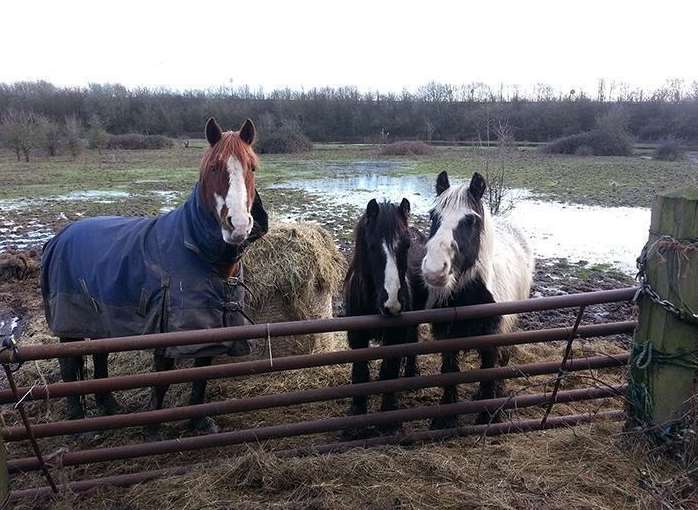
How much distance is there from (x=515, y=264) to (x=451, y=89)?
54836 millimetres

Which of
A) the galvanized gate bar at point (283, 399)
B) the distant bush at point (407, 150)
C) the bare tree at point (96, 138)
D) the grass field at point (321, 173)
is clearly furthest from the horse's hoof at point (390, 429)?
the bare tree at point (96, 138)

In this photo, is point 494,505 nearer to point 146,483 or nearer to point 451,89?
point 146,483

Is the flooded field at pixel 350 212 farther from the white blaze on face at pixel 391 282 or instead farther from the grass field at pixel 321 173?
the white blaze on face at pixel 391 282

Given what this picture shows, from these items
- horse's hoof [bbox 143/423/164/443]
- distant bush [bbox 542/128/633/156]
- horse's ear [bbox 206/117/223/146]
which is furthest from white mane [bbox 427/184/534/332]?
distant bush [bbox 542/128/633/156]

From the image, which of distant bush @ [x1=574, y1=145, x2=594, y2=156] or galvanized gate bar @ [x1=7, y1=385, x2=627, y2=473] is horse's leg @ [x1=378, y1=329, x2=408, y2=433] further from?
distant bush @ [x1=574, y1=145, x2=594, y2=156]

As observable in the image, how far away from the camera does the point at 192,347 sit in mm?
2959

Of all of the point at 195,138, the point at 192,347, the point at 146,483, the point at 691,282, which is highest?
the point at 195,138

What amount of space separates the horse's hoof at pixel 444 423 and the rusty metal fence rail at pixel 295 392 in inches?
12.2

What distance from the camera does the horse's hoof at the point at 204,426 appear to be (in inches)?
144

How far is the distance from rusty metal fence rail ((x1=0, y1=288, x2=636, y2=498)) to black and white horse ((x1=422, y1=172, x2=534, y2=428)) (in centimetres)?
31

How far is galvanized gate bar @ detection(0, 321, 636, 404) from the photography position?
2.62 meters

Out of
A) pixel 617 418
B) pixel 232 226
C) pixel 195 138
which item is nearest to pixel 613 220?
pixel 617 418

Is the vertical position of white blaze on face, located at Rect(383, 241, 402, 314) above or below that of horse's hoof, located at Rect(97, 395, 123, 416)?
above

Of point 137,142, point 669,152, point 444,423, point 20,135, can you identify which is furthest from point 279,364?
point 137,142
